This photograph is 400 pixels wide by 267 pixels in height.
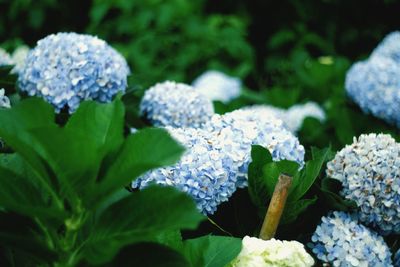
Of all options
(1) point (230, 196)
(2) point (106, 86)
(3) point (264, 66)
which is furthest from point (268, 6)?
(1) point (230, 196)

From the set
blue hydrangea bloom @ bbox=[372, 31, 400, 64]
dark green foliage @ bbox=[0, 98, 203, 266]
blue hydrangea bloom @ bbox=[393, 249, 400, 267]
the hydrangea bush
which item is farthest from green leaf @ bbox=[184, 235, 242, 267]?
blue hydrangea bloom @ bbox=[372, 31, 400, 64]

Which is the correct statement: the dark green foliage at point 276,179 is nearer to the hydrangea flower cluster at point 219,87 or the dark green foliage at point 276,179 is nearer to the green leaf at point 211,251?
the green leaf at point 211,251

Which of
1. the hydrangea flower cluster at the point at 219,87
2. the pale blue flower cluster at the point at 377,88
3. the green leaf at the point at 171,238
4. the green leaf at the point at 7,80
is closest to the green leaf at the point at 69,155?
the green leaf at the point at 171,238

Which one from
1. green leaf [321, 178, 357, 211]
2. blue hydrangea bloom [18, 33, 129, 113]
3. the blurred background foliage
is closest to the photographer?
green leaf [321, 178, 357, 211]

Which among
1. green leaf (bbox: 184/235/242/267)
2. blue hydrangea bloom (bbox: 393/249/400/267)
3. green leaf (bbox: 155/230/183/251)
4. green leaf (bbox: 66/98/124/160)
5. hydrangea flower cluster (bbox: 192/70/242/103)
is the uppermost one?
green leaf (bbox: 66/98/124/160)

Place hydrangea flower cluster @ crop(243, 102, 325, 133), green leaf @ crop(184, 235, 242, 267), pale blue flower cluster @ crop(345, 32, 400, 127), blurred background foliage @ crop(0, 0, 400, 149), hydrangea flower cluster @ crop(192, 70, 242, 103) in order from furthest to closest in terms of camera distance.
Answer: blurred background foliage @ crop(0, 0, 400, 149), hydrangea flower cluster @ crop(192, 70, 242, 103), hydrangea flower cluster @ crop(243, 102, 325, 133), pale blue flower cluster @ crop(345, 32, 400, 127), green leaf @ crop(184, 235, 242, 267)

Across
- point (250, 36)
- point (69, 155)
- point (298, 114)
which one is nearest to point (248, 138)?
point (69, 155)

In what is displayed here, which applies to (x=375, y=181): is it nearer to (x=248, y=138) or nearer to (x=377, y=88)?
(x=248, y=138)

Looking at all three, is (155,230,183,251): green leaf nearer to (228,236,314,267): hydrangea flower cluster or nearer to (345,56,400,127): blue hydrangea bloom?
(228,236,314,267): hydrangea flower cluster
